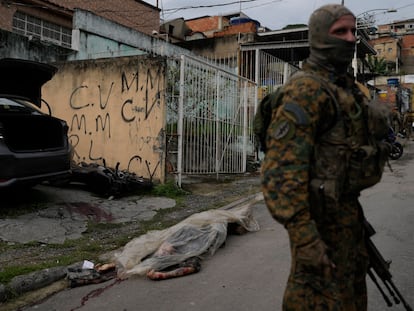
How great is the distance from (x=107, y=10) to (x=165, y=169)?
1565 cm

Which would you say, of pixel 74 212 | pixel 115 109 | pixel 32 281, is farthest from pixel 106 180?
pixel 32 281

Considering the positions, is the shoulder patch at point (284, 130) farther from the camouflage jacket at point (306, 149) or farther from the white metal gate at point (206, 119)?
the white metal gate at point (206, 119)

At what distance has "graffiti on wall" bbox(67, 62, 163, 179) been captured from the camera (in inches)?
326

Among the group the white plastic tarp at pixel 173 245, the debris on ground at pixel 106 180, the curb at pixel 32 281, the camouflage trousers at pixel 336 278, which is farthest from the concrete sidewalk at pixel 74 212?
the camouflage trousers at pixel 336 278

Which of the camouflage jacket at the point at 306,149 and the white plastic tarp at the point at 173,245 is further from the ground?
the camouflage jacket at the point at 306,149

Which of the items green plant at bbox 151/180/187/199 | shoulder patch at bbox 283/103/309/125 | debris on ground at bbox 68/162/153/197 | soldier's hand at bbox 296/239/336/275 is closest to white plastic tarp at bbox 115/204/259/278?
soldier's hand at bbox 296/239/336/275

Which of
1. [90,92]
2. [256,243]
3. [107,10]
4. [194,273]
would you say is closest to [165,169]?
[90,92]

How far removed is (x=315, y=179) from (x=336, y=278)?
→ 0.46 m

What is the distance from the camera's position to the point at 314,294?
1809 mm

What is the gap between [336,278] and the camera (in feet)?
6.11

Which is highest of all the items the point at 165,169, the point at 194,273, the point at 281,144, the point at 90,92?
the point at 90,92

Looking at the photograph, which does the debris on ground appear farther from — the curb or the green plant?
the curb

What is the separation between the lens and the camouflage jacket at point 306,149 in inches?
67.6

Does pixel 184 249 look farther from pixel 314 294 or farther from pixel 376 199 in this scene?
pixel 376 199
